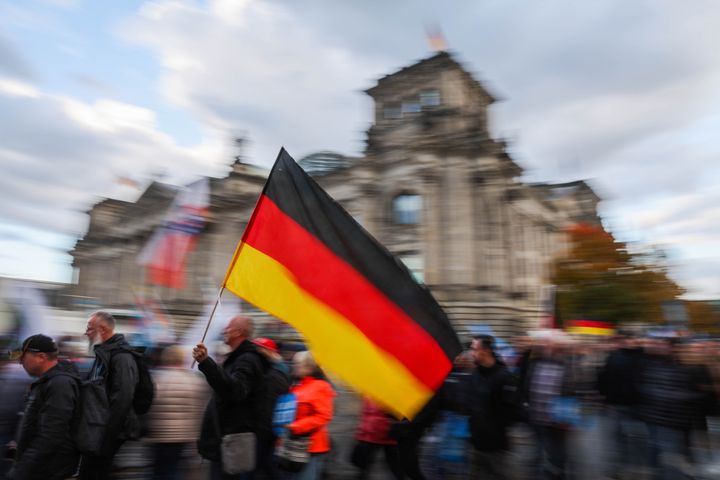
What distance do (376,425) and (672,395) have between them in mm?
3541

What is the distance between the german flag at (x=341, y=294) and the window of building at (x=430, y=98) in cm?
3027

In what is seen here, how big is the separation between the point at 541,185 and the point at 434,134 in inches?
528

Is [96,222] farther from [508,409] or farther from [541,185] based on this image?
[508,409]

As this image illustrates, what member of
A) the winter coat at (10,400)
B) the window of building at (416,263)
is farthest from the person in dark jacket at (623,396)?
the window of building at (416,263)

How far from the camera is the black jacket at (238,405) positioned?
4715 millimetres

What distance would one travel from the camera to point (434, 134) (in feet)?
98.9

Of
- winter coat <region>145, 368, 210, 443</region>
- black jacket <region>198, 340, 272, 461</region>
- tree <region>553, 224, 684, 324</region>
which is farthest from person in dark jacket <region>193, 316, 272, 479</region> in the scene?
tree <region>553, 224, 684, 324</region>

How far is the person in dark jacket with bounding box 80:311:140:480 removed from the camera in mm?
4715

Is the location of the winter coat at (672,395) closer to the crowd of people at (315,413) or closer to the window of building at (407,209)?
the crowd of people at (315,413)

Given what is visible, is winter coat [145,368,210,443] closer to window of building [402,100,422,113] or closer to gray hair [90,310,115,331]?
gray hair [90,310,115,331]

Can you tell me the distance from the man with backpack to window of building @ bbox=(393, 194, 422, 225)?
83.5 ft

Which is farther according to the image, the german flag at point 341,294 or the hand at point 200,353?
the german flag at point 341,294

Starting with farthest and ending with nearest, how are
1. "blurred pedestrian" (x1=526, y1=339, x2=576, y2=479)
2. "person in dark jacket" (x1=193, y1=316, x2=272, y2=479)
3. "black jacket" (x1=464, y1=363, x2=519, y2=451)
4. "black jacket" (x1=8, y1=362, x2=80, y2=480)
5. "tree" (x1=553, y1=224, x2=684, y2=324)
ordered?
"tree" (x1=553, y1=224, x2=684, y2=324) → "blurred pedestrian" (x1=526, y1=339, x2=576, y2=479) → "black jacket" (x1=464, y1=363, x2=519, y2=451) → "person in dark jacket" (x1=193, y1=316, x2=272, y2=479) → "black jacket" (x1=8, y1=362, x2=80, y2=480)

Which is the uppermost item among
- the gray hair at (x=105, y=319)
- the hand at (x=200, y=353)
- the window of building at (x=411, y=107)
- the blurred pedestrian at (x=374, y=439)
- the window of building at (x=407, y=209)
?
the window of building at (x=411, y=107)
